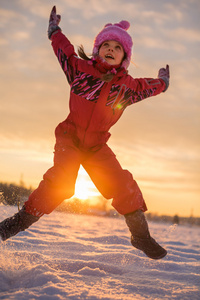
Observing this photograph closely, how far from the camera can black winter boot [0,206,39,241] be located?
6.86ft

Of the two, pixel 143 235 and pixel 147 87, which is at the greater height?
pixel 147 87

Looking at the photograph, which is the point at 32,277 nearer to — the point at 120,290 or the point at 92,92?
the point at 120,290

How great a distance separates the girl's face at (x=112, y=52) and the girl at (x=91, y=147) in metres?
0.01

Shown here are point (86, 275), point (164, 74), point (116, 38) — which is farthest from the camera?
point (164, 74)

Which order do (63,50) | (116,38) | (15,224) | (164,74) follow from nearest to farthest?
(15,224) < (63,50) < (116,38) < (164,74)

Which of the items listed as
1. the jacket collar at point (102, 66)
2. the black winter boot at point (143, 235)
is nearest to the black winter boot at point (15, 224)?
the black winter boot at point (143, 235)

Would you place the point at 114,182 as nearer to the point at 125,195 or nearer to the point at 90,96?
the point at 125,195

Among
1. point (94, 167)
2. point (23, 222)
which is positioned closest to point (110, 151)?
point (94, 167)

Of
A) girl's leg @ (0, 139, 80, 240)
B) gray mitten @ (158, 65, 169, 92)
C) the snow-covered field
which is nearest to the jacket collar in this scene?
gray mitten @ (158, 65, 169, 92)

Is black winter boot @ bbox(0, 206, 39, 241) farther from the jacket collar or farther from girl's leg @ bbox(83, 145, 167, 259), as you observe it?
the jacket collar

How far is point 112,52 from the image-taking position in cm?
248

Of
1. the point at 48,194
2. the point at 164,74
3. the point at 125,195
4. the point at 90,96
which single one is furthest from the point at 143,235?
the point at 164,74

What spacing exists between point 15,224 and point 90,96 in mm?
1152

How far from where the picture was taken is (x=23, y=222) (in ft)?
7.04
